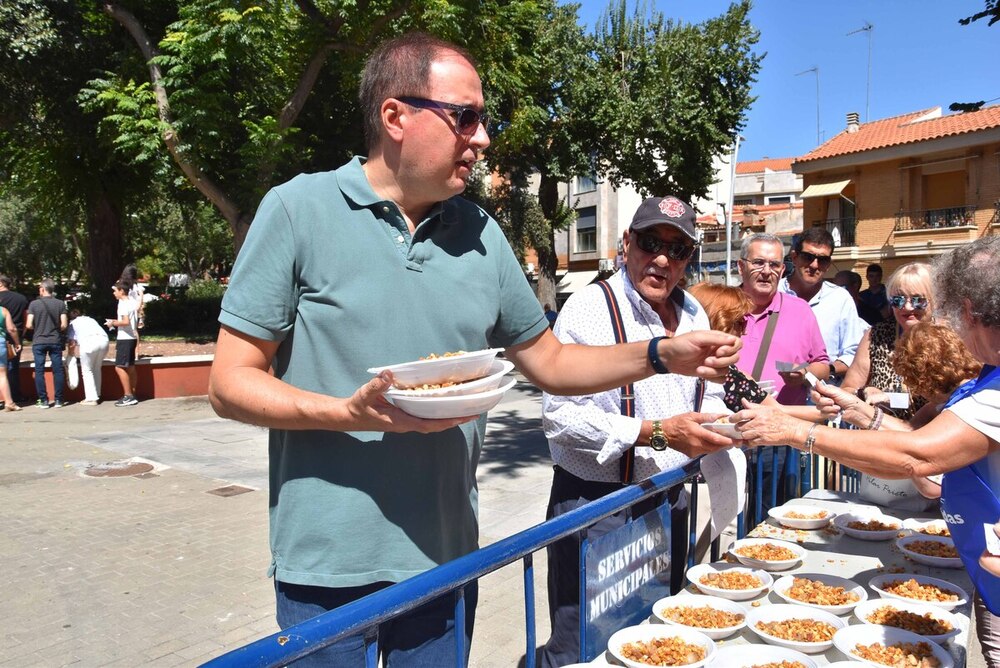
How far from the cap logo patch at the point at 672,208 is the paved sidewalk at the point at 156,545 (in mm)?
2568

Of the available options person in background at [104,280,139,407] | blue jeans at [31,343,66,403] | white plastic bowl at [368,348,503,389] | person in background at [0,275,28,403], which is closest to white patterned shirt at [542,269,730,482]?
white plastic bowl at [368,348,503,389]

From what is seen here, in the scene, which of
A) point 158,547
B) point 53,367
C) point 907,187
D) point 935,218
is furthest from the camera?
point 907,187

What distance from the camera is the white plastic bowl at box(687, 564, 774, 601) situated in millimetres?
2631

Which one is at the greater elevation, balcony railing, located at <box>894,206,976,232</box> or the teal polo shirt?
balcony railing, located at <box>894,206,976,232</box>

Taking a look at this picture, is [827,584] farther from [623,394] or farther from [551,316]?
[551,316]

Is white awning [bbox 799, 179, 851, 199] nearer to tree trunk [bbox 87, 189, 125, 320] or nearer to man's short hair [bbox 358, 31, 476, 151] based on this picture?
tree trunk [bbox 87, 189, 125, 320]

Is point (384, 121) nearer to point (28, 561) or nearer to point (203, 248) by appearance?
point (28, 561)

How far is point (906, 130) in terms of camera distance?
103ft

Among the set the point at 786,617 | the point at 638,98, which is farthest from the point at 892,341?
the point at 638,98

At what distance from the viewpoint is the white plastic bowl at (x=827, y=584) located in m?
2.53

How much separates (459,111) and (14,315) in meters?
13.3

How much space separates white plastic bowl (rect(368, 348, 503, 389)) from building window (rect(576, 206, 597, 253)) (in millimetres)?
51157

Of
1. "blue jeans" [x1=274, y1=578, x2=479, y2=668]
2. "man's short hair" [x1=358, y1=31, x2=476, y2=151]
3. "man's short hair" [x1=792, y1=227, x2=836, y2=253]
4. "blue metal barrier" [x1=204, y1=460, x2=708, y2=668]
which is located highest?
"man's short hair" [x1=358, y1=31, x2=476, y2=151]

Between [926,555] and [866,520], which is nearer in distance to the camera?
[926,555]
